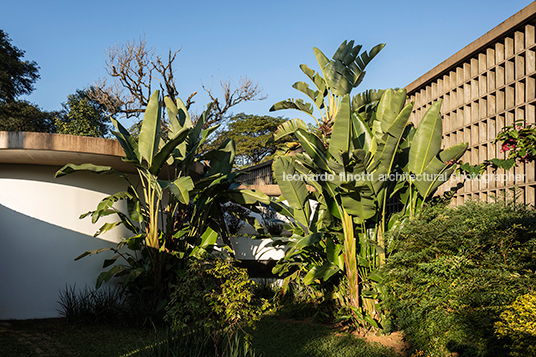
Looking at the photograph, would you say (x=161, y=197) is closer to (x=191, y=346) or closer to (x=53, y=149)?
(x=53, y=149)

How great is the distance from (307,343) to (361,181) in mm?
2272

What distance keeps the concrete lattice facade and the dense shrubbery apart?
2.63 feet

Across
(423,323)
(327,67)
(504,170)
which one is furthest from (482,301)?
(327,67)

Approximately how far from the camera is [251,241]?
814 centimetres

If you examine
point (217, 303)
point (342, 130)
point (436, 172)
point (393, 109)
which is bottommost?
point (217, 303)

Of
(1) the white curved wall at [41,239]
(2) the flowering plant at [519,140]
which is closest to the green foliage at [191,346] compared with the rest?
(1) the white curved wall at [41,239]

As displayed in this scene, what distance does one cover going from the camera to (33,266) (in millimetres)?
6398

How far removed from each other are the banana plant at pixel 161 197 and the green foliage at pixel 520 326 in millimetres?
3719

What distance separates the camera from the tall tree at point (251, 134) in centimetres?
2894

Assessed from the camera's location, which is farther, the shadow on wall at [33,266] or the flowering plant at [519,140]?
the shadow on wall at [33,266]

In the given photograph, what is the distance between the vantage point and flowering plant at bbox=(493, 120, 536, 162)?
14.3 feet

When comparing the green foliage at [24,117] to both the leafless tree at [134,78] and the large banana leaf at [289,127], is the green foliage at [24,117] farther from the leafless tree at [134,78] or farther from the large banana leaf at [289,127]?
the large banana leaf at [289,127]

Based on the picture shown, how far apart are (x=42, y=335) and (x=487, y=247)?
5935 mm

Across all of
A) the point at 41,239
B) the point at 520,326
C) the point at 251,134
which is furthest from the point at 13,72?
the point at 520,326
